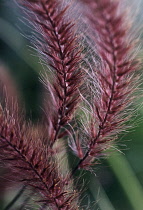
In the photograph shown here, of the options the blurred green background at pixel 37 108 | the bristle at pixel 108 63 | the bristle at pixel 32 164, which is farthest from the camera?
the blurred green background at pixel 37 108

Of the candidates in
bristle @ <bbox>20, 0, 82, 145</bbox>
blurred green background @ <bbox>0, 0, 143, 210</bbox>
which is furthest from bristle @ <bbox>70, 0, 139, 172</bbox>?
blurred green background @ <bbox>0, 0, 143, 210</bbox>

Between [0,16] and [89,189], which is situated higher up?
[0,16]

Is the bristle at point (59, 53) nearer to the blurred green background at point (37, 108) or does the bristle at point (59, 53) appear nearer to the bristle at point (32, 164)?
the bristle at point (32, 164)

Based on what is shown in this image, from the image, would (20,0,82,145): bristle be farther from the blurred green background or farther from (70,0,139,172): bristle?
the blurred green background

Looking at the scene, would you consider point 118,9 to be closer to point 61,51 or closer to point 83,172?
point 61,51

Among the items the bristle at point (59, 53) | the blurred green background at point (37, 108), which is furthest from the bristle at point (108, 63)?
the blurred green background at point (37, 108)

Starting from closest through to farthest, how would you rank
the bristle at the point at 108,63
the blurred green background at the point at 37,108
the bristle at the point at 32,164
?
1. the bristle at the point at 108,63
2. the bristle at the point at 32,164
3. the blurred green background at the point at 37,108

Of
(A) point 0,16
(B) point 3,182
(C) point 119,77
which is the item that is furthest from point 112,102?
(A) point 0,16

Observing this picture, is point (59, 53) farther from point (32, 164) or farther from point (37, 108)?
point (37, 108)

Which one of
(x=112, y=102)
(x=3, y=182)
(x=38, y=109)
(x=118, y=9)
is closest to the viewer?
(x=118, y=9)
